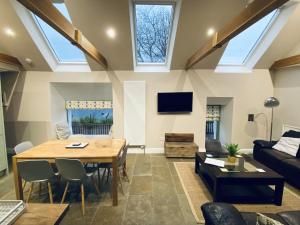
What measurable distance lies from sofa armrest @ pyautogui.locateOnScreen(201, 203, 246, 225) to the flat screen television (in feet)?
11.8

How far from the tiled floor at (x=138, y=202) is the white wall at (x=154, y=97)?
1.59 metres

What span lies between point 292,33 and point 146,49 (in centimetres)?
329

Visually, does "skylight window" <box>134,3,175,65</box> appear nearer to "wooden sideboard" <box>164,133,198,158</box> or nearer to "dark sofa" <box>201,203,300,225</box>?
"wooden sideboard" <box>164,133,198,158</box>

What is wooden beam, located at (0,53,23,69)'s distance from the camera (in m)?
4.18

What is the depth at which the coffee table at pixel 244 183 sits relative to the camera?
2.70m

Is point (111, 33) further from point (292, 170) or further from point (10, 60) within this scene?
point (292, 170)

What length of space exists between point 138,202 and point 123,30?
316 cm

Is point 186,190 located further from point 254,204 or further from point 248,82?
point 248,82

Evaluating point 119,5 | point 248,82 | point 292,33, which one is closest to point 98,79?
point 119,5

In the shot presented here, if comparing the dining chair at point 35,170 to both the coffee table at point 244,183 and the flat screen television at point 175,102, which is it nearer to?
the coffee table at point 244,183

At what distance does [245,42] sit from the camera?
471 centimetres

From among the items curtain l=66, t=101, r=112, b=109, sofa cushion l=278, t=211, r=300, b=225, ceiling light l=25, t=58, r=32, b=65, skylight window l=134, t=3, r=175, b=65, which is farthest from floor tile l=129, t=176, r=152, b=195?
ceiling light l=25, t=58, r=32, b=65

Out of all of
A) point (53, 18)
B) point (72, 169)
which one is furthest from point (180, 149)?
point (53, 18)

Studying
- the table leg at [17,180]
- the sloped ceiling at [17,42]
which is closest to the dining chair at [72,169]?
the table leg at [17,180]
